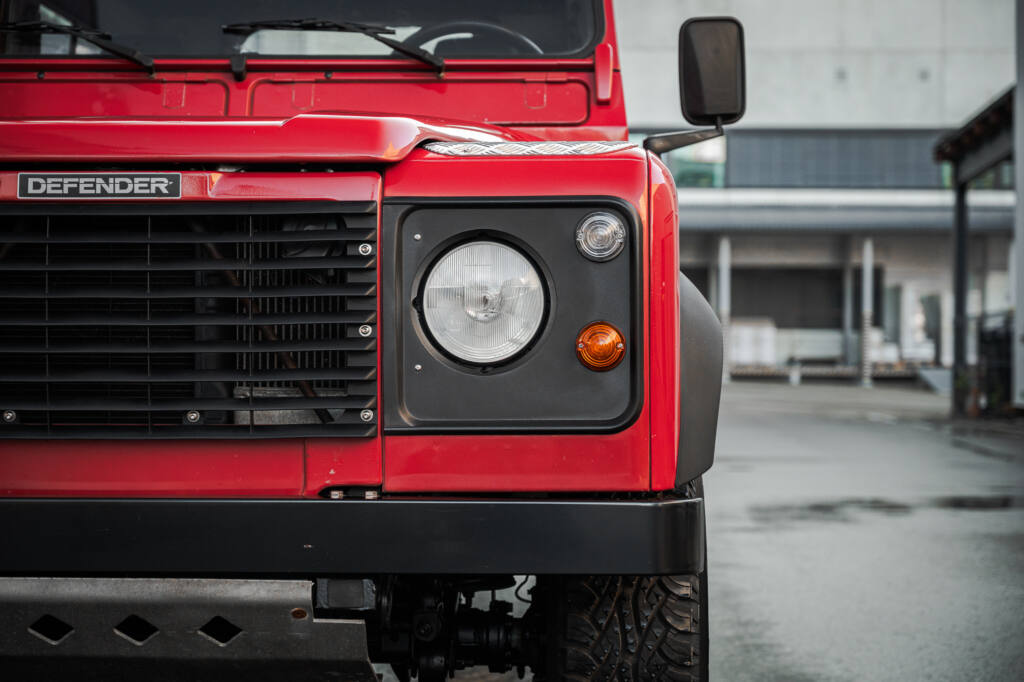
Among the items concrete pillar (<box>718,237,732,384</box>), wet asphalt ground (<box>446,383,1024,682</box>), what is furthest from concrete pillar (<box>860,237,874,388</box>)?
wet asphalt ground (<box>446,383,1024,682</box>)

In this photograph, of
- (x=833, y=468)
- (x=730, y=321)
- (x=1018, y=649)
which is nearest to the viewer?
(x=1018, y=649)

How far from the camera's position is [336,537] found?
2297 mm

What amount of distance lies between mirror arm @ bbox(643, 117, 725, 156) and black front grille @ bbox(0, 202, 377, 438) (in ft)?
4.36

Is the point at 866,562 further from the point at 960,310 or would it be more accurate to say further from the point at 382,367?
the point at 960,310

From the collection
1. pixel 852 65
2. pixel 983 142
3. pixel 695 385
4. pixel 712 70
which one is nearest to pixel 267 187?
pixel 695 385

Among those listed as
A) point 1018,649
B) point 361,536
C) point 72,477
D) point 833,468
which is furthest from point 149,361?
point 833,468

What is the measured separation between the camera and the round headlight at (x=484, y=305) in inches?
93.7

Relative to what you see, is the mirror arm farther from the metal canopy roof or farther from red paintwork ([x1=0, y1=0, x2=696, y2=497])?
the metal canopy roof

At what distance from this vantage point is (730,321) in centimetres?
3272

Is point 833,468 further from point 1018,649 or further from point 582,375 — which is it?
point 582,375

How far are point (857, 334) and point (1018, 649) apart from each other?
2979 cm

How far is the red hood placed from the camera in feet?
7.86

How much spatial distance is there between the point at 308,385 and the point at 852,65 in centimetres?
3312

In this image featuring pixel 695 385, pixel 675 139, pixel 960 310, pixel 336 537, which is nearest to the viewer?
pixel 336 537
